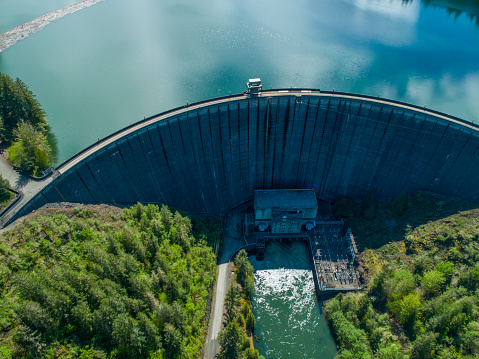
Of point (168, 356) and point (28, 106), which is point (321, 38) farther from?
point (168, 356)

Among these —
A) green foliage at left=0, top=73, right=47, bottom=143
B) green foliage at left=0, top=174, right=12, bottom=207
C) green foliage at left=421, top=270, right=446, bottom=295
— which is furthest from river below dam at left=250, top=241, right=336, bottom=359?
green foliage at left=0, top=73, right=47, bottom=143

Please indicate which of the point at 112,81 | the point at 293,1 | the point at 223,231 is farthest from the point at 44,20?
the point at 223,231

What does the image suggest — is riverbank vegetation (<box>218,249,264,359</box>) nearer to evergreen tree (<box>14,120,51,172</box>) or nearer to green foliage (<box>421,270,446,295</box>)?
green foliage (<box>421,270,446,295</box>)

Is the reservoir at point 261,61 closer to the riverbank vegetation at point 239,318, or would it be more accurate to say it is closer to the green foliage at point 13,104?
the riverbank vegetation at point 239,318

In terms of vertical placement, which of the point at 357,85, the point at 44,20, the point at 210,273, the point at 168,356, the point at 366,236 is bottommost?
the point at 168,356

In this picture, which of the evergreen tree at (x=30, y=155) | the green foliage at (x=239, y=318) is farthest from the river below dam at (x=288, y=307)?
the evergreen tree at (x=30, y=155)
